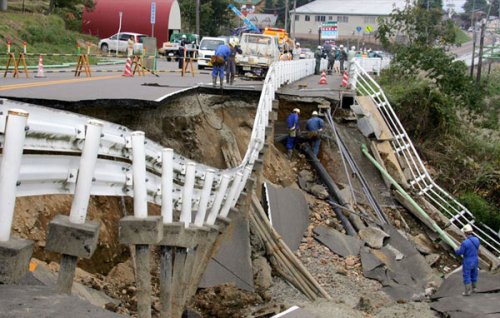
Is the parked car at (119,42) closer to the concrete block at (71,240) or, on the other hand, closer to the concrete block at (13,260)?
the concrete block at (71,240)

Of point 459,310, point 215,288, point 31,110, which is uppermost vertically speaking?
point 31,110

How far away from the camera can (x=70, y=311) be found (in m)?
4.23

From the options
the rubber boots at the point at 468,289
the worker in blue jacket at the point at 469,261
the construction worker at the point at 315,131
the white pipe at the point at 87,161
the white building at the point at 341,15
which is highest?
the white building at the point at 341,15

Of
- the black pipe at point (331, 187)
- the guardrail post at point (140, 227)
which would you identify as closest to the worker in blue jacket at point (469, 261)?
the black pipe at point (331, 187)

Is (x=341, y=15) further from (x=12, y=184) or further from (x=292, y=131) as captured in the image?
(x=12, y=184)

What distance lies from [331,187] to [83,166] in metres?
13.9

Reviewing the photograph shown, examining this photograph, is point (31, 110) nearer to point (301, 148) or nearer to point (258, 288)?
point (258, 288)

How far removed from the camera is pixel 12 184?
14.9 feet

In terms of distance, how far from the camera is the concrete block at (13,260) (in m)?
4.34

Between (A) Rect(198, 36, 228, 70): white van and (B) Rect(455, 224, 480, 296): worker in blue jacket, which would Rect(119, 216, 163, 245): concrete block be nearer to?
(B) Rect(455, 224, 480, 296): worker in blue jacket

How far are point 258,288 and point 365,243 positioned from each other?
4507 mm

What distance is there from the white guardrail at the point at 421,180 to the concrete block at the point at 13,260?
16.6 meters

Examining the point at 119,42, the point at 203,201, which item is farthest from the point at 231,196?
the point at 119,42

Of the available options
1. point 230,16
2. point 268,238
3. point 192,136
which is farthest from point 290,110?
point 230,16
